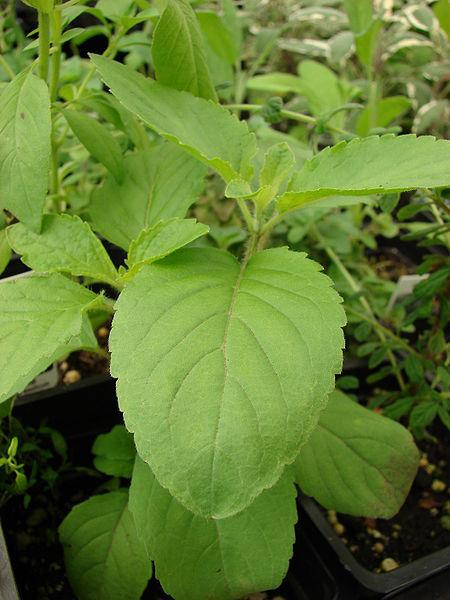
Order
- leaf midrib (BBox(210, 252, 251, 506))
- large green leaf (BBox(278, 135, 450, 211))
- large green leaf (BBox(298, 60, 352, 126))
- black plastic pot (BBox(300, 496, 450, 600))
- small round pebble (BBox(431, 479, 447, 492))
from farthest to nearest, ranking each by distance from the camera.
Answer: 1. large green leaf (BBox(298, 60, 352, 126))
2. small round pebble (BBox(431, 479, 447, 492))
3. black plastic pot (BBox(300, 496, 450, 600))
4. large green leaf (BBox(278, 135, 450, 211))
5. leaf midrib (BBox(210, 252, 251, 506))

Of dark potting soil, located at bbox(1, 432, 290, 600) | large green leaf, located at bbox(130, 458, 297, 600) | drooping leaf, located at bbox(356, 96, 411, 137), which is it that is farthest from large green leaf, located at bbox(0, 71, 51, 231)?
drooping leaf, located at bbox(356, 96, 411, 137)

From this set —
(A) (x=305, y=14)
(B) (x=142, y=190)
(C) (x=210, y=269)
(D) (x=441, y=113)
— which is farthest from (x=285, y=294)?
(A) (x=305, y=14)

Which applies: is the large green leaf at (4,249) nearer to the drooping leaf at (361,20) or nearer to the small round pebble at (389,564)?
the small round pebble at (389,564)

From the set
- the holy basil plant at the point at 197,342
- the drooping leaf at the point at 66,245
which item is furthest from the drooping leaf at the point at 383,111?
the drooping leaf at the point at 66,245

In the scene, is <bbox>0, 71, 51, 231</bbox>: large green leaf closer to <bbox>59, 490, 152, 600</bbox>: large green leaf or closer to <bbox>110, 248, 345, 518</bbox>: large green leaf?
<bbox>110, 248, 345, 518</bbox>: large green leaf

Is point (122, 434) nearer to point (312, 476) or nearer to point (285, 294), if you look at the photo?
point (312, 476)

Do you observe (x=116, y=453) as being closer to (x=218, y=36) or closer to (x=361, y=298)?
(x=361, y=298)

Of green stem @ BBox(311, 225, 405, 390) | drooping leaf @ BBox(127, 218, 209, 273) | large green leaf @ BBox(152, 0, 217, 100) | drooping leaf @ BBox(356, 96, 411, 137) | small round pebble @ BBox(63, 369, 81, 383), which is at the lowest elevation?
small round pebble @ BBox(63, 369, 81, 383)
